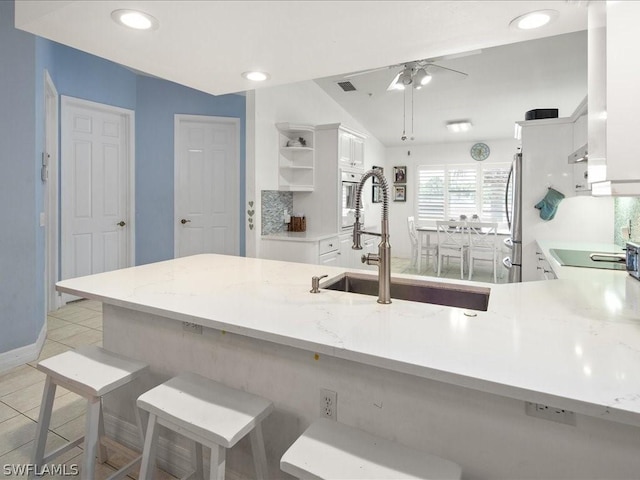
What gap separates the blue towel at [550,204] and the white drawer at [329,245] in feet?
7.36

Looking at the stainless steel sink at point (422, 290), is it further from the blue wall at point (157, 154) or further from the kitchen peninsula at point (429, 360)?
the blue wall at point (157, 154)

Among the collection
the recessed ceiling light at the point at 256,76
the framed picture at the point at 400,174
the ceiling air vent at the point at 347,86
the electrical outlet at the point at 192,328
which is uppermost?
the ceiling air vent at the point at 347,86

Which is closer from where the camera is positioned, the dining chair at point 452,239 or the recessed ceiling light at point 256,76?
the recessed ceiling light at point 256,76

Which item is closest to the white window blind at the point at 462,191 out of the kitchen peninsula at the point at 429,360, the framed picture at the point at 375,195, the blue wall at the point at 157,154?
the framed picture at the point at 375,195

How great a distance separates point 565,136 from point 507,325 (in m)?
3.10

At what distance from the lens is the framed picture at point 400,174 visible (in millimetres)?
8211

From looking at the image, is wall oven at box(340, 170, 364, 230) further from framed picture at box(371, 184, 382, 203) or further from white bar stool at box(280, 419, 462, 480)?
white bar stool at box(280, 419, 462, 480)

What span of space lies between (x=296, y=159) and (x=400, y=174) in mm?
3894

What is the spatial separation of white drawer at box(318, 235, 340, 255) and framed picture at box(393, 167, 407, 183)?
397 cm

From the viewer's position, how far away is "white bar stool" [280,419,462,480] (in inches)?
38.1

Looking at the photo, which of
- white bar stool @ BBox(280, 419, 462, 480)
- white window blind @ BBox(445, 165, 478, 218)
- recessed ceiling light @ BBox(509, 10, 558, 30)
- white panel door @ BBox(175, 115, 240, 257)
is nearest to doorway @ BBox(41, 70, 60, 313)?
white panel door @ BBox(175, 115, 240, 257)

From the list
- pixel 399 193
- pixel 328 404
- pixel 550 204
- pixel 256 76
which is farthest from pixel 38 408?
pixel 399 193

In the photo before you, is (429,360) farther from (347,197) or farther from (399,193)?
(399,193)

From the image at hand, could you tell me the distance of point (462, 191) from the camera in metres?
7.77
